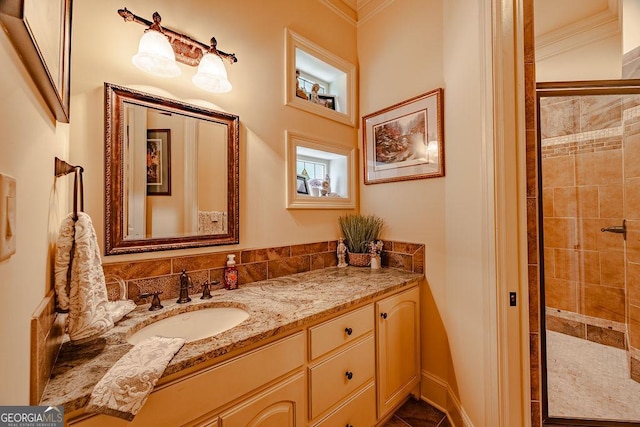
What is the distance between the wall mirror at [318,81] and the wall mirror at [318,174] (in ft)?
0.81

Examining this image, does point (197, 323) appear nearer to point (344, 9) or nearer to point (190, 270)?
point (190, 270)

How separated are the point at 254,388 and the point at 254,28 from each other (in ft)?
6.19

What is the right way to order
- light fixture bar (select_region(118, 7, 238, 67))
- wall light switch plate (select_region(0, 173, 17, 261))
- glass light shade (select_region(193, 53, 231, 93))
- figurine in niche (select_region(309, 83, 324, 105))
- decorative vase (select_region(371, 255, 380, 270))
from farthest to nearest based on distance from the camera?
figurine in niche (select_region(309, 83, 324, 105)) < decorative vase (select_region(371, 255, 380, 270)) < glass light shade (select_region(193, 53, 231, 93)) < light fixture bar (select_region(118, 7, 238, 67)) < wall light switch plate (select_region(0, 173, 17, 261))

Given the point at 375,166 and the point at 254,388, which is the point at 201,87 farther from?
the point at 254,388

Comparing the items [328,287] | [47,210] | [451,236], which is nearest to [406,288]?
[451,236]

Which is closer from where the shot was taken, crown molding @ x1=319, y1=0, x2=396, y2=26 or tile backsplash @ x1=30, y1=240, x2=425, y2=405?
tile backsplash @ x1=30, y1=240, x2=425, y2=405

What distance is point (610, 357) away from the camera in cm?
183

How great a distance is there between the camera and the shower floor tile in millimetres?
1430

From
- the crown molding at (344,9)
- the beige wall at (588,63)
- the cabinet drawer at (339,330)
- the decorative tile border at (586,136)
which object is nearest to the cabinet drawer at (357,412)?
the cabinet drawer at (339,330)

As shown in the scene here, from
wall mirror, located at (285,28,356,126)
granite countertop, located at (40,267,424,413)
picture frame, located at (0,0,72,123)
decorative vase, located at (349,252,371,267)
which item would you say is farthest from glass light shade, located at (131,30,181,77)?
decorative vase, located at (349,252,371,267)

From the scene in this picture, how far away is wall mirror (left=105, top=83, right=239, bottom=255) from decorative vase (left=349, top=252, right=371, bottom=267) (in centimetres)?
91

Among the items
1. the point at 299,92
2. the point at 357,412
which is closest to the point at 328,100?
the point at 299,92

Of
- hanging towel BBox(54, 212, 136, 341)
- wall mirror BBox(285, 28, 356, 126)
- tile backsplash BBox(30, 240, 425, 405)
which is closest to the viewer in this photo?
tile backsplash BBox(30, 240, 425, 405)

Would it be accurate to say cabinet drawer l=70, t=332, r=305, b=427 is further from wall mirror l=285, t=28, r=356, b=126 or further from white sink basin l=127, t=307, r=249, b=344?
wall mirror l=285, t=28, r=356, b=126
